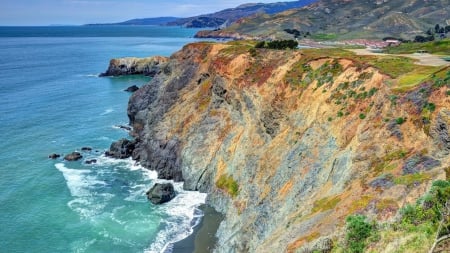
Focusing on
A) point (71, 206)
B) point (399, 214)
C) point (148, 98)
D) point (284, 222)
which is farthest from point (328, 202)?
point (148, 98)

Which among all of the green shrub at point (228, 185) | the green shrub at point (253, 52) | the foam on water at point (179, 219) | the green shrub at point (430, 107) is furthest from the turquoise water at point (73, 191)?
the green shrub at point (430, 107)

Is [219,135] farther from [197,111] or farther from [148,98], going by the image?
[148,98]

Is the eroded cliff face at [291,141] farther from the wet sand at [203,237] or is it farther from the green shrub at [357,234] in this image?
the green shrub at [357,234]

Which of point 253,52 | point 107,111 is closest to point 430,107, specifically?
point 253,52

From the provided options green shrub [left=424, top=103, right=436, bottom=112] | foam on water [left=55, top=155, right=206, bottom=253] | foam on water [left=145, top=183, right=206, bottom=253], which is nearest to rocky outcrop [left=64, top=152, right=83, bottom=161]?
foam on water [left=55, top=155, right=206, bottom=253]

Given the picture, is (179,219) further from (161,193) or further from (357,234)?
(357,234)

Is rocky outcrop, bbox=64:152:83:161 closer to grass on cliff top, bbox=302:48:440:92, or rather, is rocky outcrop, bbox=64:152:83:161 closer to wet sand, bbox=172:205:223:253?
wet sand, bbox=172:205:223:253
